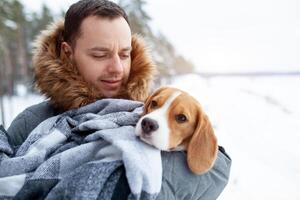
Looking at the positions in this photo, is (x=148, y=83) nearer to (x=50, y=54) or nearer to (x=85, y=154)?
(x=50, y=54)

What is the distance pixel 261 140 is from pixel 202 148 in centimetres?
648

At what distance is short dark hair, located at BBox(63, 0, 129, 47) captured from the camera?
133cm

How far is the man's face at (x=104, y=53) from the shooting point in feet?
4.31

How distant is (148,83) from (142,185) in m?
0.63

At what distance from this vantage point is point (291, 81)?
22.2 ft

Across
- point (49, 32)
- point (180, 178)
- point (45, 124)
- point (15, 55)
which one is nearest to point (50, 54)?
point (49, 32)

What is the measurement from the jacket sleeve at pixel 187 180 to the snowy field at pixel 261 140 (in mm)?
230

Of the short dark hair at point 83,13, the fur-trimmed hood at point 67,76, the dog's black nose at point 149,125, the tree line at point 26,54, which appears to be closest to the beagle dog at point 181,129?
the dog's black nose at point 149,125

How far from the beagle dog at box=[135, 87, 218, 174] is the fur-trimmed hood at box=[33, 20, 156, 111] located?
0.29m

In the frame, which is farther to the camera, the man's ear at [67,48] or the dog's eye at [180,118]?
the man's ear at [67,48]

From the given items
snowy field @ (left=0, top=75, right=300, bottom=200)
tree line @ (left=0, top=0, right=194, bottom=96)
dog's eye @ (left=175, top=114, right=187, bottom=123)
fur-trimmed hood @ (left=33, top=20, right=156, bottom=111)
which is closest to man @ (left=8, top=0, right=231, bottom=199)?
fur-trimmed hood @ (left=33, top=20, right=156, bottom=111)

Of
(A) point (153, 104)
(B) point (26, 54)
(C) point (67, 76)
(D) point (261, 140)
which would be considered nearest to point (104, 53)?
(C) point (67, 76)

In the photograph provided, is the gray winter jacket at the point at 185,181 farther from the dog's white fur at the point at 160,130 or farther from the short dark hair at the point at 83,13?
the short dark hair at the point at 83,13

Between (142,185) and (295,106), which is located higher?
(142,185)
